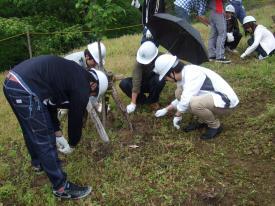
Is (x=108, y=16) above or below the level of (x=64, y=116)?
above

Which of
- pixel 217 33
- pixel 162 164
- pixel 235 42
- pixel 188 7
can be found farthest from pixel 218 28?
pixel 162 164

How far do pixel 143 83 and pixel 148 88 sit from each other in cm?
11

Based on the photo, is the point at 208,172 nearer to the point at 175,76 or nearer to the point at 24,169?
the point at 175,76

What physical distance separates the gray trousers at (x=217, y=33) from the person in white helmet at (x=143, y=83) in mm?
2635

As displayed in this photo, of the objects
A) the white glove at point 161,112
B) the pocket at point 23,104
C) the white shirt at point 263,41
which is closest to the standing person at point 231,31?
the white shirt at point 263,41

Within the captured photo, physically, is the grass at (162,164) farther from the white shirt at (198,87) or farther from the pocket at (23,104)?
the pocket at (23,104)

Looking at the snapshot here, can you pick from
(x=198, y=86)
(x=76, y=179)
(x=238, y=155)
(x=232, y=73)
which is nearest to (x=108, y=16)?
(x=198, y=86)

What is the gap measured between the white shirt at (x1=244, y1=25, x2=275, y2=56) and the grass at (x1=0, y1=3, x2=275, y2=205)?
2345 mm

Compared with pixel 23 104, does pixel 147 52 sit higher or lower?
lower

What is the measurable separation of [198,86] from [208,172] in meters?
1.12

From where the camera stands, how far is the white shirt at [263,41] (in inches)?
350

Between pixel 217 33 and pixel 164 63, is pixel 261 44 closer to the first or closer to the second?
pixel 217 33

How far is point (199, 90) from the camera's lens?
5.59 meters

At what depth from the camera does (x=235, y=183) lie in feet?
15.6
